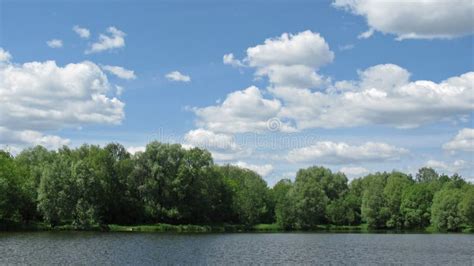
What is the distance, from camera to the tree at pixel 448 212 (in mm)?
121250

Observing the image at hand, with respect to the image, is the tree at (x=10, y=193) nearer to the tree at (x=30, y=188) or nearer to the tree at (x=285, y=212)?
the tree at (x=30, y=188)

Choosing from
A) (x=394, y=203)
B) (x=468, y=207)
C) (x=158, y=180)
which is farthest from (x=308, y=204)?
(x=158, y=180)

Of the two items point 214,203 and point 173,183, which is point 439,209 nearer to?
point 214,203

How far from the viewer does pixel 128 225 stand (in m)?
100

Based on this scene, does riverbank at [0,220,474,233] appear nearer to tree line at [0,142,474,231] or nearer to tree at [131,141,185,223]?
tree line at [0,142,474,231]

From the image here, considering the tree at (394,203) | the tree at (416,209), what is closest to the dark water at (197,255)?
the tree at (394,203)

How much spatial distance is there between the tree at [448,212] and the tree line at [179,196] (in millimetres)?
221

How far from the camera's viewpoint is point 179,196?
103 m

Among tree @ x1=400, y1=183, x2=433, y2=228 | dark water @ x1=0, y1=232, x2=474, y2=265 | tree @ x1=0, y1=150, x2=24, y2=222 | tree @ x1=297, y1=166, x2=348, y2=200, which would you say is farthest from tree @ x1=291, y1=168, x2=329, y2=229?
dark water @ x1=0, y1=232, x2=474, y2=265

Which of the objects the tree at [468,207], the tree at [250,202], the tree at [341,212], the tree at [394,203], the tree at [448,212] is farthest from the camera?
the tree at [394,203]

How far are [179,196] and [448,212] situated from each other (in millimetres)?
61775

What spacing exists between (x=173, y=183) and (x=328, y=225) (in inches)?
1711

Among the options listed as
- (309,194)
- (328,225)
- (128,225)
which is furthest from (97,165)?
(328,225)

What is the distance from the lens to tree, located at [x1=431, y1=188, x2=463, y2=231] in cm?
12125
